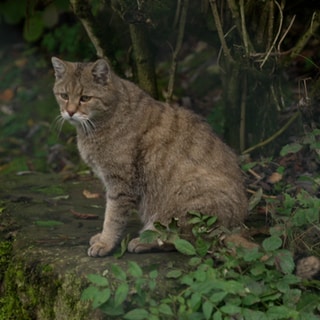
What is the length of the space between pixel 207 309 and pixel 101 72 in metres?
1.74

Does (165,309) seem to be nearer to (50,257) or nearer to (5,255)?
(50,257)

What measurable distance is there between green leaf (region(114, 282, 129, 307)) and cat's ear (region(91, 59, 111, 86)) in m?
1.54

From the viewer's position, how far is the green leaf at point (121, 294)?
3156 millimetres

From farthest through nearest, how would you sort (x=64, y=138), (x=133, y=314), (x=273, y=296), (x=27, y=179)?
(x=64, y=138), (x=27, y=179), (x=273, y=296), (x=133, y=314)

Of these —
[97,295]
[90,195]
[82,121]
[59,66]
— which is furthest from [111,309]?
[90,195]

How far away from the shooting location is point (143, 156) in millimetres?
4258

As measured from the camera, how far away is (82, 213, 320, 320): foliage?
318cm

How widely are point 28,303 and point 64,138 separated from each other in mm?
3260

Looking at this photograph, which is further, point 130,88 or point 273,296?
point 130,88

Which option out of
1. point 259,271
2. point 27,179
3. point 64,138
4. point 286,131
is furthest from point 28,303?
point 64,138

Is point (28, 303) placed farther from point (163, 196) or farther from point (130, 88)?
point (130, 88)

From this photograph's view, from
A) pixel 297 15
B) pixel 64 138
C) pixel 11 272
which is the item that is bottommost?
pixel 64 138

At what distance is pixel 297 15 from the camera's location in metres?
5.15

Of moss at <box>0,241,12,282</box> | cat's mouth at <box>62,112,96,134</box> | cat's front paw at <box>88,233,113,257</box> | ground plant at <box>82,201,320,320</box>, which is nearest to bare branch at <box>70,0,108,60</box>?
cat's mouth at <box>62,112,96,134</box>
